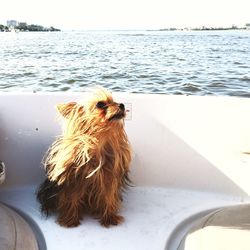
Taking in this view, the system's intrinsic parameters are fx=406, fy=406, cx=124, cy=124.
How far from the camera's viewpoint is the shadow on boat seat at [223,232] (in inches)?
75.8

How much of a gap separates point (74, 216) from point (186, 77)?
8650 millimetres

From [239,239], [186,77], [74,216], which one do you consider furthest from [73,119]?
[186,77]

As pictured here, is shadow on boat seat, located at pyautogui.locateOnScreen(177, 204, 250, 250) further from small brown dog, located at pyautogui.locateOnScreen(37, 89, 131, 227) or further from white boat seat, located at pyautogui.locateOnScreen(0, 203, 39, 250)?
white boat seat, located at pyautogui.locateOnScreen(0, 203, 39, 250)

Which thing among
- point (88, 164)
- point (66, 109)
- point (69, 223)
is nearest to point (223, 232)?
point (88, 164)

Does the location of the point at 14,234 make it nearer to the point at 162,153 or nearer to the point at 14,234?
the point at 14,234

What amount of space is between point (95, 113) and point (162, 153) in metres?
0.83

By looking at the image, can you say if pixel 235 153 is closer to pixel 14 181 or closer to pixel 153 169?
pixel 153 169

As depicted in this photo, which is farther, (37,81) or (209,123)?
(37,81)

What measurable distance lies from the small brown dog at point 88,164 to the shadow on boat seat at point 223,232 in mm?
637

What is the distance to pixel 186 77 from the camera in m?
10.8

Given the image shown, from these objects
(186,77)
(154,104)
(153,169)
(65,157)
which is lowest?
(186,77)

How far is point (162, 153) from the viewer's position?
117 inches

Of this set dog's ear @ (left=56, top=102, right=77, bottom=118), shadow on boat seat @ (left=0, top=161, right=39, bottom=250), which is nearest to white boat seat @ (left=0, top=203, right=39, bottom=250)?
shadow on boat seat @ (left=0, top=161, right=39, bottom=250)

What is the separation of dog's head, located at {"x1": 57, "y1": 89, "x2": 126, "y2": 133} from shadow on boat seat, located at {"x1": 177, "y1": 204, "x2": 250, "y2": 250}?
2.45 feet
